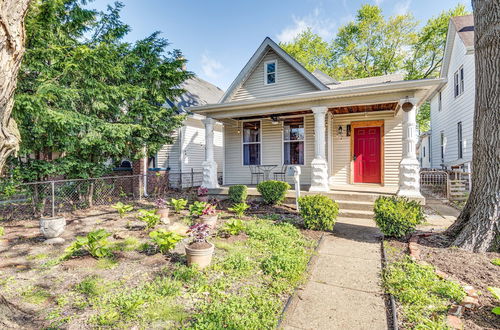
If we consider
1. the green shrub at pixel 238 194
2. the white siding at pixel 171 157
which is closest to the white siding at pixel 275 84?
the white siding at pixel 171 157

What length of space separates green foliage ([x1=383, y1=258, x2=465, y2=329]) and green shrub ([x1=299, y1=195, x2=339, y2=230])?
174cm

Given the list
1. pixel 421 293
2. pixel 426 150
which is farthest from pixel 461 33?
pixel 421 293

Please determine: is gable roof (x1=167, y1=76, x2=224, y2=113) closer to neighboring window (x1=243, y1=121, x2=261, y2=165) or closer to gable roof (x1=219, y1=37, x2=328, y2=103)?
gable roof (x1=219, y1=37, x2=328, y2=103)

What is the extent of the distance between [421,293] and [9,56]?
4.19m

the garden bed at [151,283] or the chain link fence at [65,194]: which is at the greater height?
the chain link fence at [65,194]

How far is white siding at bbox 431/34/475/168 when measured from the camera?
35.6 feet

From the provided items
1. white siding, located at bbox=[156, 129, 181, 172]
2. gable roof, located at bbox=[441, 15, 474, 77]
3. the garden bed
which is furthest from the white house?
the garden bed

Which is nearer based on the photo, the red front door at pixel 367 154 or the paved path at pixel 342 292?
the paved path at pixel 342 292

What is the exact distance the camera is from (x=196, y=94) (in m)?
13.7

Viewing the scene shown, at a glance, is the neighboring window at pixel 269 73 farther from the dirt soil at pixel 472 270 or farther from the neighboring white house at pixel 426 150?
the neighboring white house at pixel 426 150

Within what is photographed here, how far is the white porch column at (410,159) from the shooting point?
619 cm

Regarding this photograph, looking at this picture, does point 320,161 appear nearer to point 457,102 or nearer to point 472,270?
point 472,270

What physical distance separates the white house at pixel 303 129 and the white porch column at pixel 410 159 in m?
0.62

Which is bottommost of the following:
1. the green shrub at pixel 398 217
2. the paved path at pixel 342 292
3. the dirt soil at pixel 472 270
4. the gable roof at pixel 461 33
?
the paved path at pixel 342 292
